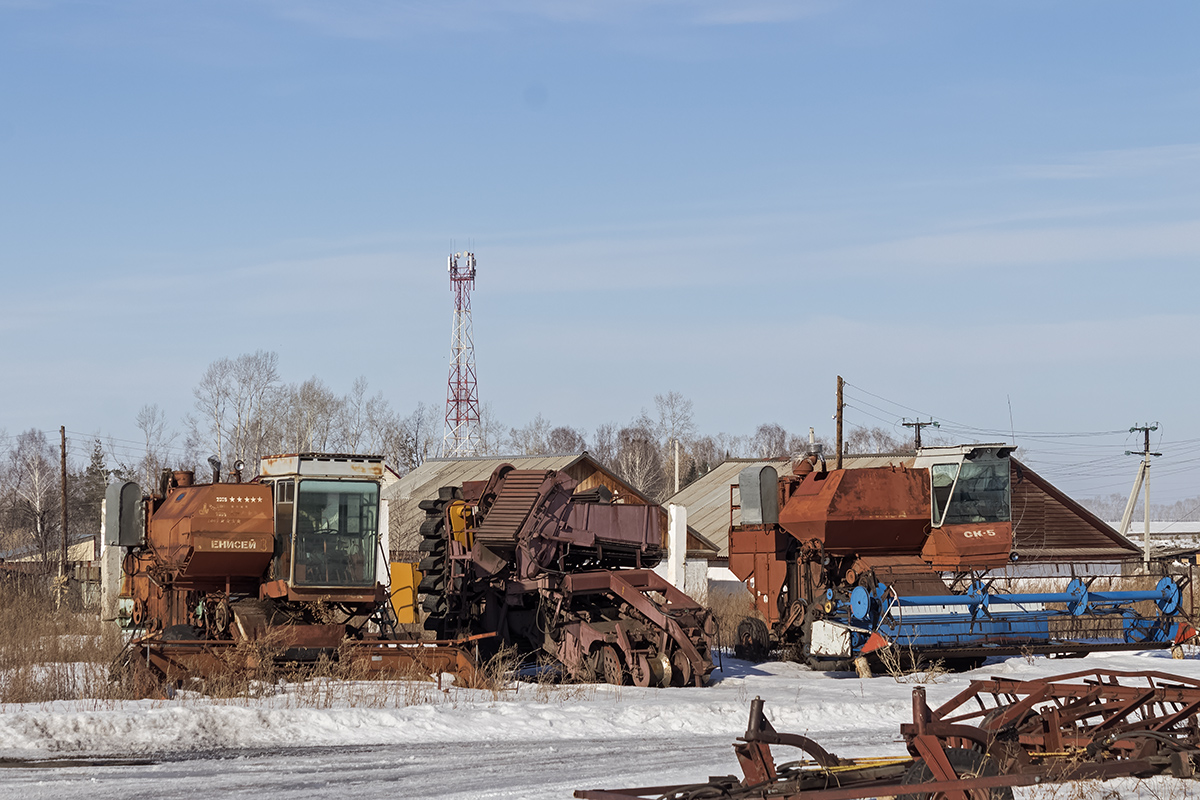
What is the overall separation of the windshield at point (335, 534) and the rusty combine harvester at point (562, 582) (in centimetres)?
278

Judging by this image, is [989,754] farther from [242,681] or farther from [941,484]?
[941,484]

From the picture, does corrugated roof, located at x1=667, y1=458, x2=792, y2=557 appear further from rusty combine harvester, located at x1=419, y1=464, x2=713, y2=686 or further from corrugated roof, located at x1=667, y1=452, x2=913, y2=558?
rusty combine harvester, located at x1=419, y1=464, x2=713, y2=686

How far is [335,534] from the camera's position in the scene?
19.8 m

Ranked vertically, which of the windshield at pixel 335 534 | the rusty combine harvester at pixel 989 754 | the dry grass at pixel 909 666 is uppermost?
the windshield at pixel 335 534

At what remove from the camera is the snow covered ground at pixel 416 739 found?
11.1m

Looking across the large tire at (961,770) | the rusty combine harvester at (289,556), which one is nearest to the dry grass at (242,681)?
the rusty combine harvester at (289,556)

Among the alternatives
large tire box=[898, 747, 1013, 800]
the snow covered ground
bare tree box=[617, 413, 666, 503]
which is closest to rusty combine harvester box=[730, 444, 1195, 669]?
the snow covered ground

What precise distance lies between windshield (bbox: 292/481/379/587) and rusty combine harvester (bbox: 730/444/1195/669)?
8.20 m

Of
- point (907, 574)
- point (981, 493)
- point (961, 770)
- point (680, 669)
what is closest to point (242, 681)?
point (680, 669)

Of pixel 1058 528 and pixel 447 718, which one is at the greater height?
pixel 1058 528

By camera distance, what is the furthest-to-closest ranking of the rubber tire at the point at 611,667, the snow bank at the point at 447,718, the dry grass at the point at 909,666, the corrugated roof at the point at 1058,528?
the corrugated roof at the point at 1058,528, the dry grass at the point at 909,666, the rubber tire at the point at 611,667, the snow bank at the point at 447,718

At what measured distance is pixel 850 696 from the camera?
60.3 feet

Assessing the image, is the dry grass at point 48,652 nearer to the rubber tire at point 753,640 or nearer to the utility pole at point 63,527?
the utility pole at point 63,527

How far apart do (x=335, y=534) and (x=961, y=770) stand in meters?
13.2
